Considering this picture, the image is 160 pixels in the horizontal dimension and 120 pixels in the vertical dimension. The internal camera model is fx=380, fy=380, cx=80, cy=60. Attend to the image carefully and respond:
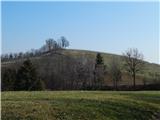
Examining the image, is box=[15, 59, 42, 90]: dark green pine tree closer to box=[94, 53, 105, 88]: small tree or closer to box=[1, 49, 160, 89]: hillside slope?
box=[1, 49, 160, 89]: hillside slope

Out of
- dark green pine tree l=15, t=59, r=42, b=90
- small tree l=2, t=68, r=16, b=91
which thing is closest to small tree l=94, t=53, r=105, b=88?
small tree l=2, t=68, r=16, b=91

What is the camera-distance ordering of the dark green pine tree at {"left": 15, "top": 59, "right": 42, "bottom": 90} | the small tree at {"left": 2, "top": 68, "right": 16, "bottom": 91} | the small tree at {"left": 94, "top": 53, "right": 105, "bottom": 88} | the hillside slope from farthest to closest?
the small tree at {"left": 94, "top": 53, "right": 105, "bottom": 88}
the hillside slope
the small tree at {"left": 2, "top": 68, "right": 16, "bottom": 91}
the dark green pine tree at {"left": 15, "top": 59, "right": 42, "bottom": 90}

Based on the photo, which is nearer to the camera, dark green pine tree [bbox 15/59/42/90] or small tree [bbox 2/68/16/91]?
dark green pine tree [bbox 15/59/42/90]

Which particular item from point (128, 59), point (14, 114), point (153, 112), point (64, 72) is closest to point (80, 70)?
point (64, 72)

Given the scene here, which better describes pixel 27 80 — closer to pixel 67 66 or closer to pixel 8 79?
pixel 8 79

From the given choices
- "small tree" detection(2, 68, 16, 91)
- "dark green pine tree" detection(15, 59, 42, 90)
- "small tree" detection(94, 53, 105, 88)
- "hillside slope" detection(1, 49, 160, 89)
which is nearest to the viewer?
"dark green pine tree" detection(15, 59, 42, 90)

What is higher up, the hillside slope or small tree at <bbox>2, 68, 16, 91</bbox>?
the hillside slope

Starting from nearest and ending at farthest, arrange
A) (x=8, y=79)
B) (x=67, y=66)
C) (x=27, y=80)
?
(x=27, y=80)
(x=8, y=79)
(x=67, y=66)

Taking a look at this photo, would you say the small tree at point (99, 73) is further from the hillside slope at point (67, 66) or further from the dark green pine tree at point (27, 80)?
the dark green pine tree at point (27, 80)

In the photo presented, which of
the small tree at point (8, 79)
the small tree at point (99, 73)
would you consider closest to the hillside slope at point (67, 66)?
the small tree at point (99, 73)

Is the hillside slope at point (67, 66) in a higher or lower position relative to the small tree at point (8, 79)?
higher

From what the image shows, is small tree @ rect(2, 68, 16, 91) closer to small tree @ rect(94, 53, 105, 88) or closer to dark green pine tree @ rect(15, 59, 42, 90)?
dark green pine tree @ rect(15, 59, 42, 90)

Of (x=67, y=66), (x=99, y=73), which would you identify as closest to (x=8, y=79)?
(x=99, y=73)

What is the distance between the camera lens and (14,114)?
1945 cm
